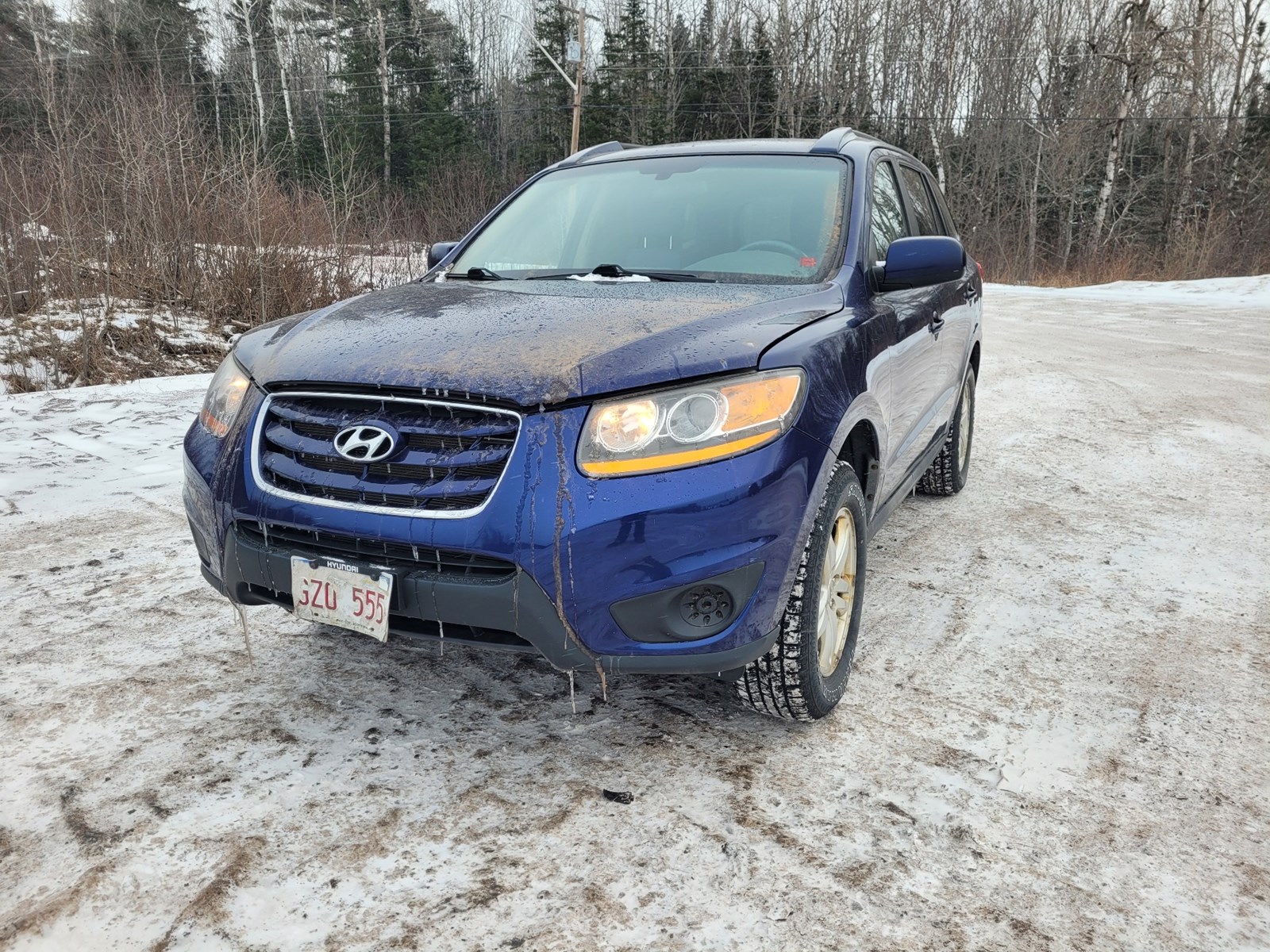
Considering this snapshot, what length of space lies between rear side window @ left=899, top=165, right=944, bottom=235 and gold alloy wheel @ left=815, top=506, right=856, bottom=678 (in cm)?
199

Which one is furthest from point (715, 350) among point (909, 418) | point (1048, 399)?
point (1048, 399)

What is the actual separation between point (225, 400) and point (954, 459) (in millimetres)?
3642

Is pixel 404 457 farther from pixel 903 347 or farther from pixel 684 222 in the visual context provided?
pixel 903 347

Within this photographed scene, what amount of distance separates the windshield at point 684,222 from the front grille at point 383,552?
4.56 feet

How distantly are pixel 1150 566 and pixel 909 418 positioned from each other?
1.37 m

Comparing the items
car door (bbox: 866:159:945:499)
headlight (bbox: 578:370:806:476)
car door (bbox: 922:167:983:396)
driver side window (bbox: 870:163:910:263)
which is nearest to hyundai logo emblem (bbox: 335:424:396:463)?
headlight (bbox: 578:370:806:476)

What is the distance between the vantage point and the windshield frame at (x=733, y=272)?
296 cm

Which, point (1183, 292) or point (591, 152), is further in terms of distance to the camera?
point (1183, 292)

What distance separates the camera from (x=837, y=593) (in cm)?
269

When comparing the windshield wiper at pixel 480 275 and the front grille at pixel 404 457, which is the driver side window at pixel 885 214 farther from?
the front grille at pixel 404 457

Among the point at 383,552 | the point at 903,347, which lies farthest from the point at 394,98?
the point at 383,552

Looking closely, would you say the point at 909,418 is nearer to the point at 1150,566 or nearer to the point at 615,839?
the point at 1150,566

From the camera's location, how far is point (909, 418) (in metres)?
3.44

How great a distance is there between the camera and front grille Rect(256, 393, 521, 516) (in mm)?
2104
